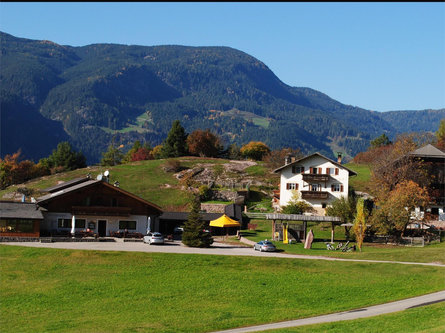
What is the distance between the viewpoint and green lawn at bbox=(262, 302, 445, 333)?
2841 centimetres

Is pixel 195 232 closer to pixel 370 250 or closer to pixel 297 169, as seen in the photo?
pixel 370 250

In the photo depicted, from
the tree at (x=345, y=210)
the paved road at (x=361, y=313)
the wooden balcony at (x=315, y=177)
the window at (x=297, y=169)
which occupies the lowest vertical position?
the paved road at (x=361, y=313)

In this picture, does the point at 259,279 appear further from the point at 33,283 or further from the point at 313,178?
the point at 313,178

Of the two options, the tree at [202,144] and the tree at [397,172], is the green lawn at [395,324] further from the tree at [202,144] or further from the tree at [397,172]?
the tree at [202,144]

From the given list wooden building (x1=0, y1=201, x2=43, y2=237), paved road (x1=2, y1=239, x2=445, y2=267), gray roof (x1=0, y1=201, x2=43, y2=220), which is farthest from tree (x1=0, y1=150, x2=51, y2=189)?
paved road (x1=2, y1=239, x2=445, y2=267)

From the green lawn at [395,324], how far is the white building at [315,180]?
52416 millimetres

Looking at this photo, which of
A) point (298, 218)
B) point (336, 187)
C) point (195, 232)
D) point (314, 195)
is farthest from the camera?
point (336, 187)

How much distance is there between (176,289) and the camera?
135ft

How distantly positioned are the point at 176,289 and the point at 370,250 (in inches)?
936

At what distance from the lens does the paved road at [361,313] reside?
3228 cm

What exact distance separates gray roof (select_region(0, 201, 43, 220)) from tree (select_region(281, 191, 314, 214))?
34105 mm

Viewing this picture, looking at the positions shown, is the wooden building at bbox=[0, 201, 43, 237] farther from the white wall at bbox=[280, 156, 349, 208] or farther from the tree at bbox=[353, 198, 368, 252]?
the white wall at bbox=[280, 156, 349, 208]

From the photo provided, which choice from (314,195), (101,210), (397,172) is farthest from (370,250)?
(101,210)

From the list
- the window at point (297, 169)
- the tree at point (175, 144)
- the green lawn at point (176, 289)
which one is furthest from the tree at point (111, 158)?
the green lawn at point (176, 289)
